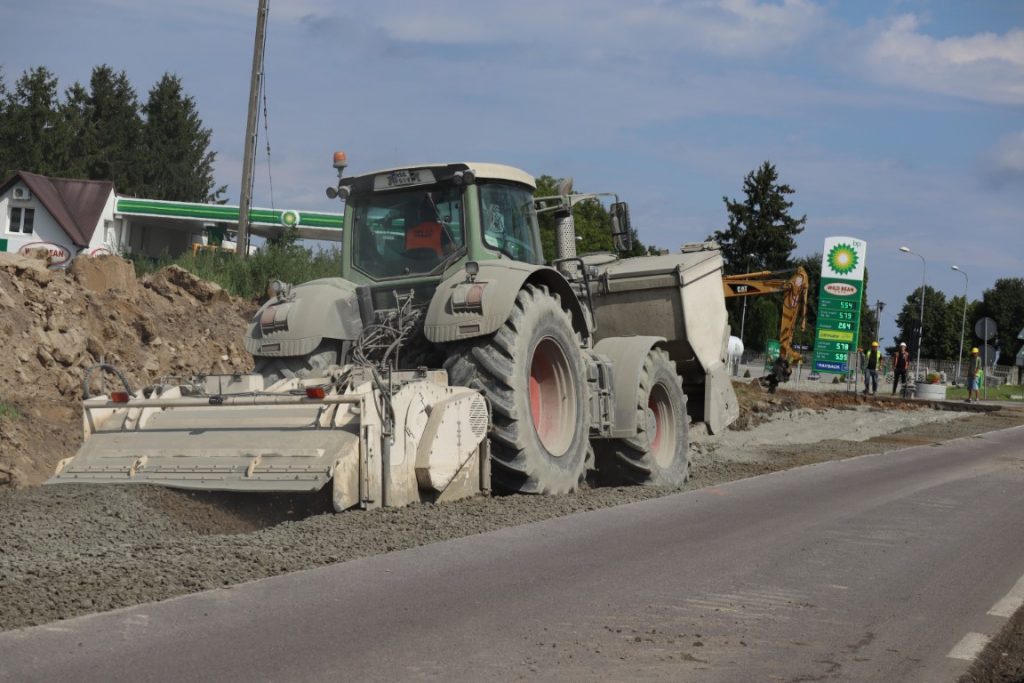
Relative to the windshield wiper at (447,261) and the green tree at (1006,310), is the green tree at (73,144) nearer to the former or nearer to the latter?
the windshield wiper at (447,261)

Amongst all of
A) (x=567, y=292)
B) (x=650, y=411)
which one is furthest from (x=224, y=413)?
(x=650, y=411)

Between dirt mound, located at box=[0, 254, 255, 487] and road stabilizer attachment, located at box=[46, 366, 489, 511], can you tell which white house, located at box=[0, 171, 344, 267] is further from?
road stabilizer attachment, located at box=[46, 366, 489, 511]

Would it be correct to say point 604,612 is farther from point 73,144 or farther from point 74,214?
point 73,144

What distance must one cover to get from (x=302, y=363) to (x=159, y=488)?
6.88ft

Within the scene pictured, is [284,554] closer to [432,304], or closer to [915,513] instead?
[432,304]

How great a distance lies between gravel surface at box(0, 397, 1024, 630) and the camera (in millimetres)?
5969

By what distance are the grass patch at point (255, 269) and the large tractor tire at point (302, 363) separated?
11.6 m

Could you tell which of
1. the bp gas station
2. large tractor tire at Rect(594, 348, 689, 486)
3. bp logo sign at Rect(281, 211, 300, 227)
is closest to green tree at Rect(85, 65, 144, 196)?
the bp gas station

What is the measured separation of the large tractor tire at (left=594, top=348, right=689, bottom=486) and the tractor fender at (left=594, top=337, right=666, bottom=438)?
0.09m

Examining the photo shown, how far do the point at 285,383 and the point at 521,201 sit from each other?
3.36m

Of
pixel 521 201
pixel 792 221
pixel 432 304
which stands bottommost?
pixel 432 304

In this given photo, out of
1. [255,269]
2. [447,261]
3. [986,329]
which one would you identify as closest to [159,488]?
[447,261]

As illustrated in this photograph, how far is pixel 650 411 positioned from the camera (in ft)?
41.8

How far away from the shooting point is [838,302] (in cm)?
4169
